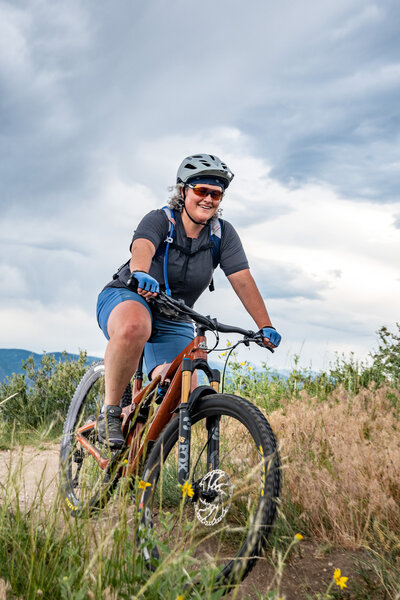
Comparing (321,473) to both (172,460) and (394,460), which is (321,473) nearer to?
(394,460)

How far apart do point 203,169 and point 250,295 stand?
109cm

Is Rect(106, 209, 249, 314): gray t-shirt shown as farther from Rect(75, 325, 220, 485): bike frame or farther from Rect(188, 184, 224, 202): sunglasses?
Rect(75, 325, 220, 485): bike frame

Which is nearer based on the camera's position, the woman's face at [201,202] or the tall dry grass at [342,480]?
the tall dry grass at [342,480]

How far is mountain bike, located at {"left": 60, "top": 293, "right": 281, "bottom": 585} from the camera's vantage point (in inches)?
111

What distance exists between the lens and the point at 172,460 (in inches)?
213

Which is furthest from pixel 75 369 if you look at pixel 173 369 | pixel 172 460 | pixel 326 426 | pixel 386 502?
pixel 386 502

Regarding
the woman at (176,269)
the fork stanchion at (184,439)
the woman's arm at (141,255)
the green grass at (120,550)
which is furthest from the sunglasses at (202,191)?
the green grass at (120,550)

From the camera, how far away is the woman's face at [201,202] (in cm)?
437

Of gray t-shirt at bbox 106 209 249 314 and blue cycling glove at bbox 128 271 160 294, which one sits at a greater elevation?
gray t-shirt at bbox 106 209 249 314

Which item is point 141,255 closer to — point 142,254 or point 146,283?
point 142,254

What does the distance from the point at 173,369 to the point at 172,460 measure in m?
1.83

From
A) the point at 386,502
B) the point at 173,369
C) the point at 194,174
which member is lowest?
the point at 386,502

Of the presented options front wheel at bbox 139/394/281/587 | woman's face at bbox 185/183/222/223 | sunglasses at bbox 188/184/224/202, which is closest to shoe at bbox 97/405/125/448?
front wheel at bbox 139/394/281/587

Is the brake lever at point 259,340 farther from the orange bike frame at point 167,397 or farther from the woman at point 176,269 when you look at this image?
the orange bike frame at point 167,397
